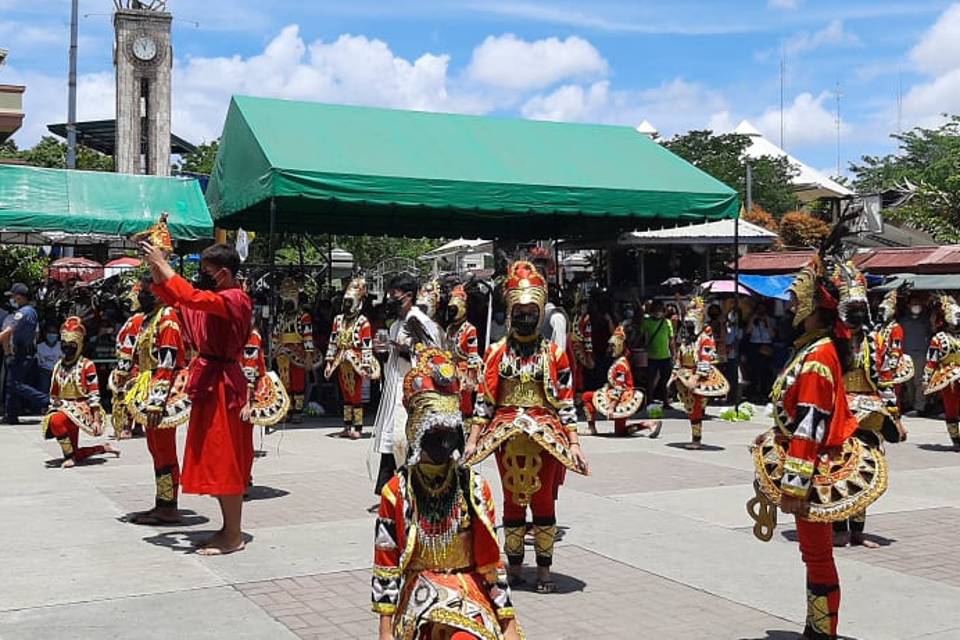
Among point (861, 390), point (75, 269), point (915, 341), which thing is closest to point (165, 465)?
point (861, 390)

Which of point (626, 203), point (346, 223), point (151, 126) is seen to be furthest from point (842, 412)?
point (151, 126)

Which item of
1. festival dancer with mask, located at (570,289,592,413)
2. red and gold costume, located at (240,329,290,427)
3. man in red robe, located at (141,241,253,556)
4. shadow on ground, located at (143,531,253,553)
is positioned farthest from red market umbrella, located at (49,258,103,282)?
man in red robe, located at (141,241,253,556)

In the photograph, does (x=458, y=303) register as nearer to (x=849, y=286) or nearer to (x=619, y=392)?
(x=619, y=392)

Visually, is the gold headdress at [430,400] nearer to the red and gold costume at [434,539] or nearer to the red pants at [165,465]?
the red and gold costume at [434,539]

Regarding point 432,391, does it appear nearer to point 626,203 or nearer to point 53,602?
point 53,602

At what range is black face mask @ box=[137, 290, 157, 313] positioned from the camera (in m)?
9.13

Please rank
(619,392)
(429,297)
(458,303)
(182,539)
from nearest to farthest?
(182,539) → (429,297) → (458,303) → (619,392)

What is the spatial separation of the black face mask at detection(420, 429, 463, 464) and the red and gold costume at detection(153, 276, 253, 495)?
3.46 m

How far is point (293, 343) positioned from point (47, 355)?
3572mm

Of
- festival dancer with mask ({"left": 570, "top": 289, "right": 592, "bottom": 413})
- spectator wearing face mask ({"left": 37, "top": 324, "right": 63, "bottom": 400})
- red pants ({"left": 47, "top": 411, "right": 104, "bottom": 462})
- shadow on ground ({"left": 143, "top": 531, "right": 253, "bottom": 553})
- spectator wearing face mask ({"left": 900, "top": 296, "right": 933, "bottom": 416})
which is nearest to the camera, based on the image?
shadow on ground ({"left": 143, "top": 531, "right": 253, "bottom": 553})

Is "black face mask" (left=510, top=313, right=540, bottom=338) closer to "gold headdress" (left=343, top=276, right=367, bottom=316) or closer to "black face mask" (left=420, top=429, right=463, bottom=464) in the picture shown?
"black face mask" (left=420, top=429, right=463, bottom=464)

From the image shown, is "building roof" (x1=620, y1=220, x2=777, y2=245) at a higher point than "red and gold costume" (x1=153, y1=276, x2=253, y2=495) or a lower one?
higher

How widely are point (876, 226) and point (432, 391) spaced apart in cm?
2079

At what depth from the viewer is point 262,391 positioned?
376 inches
